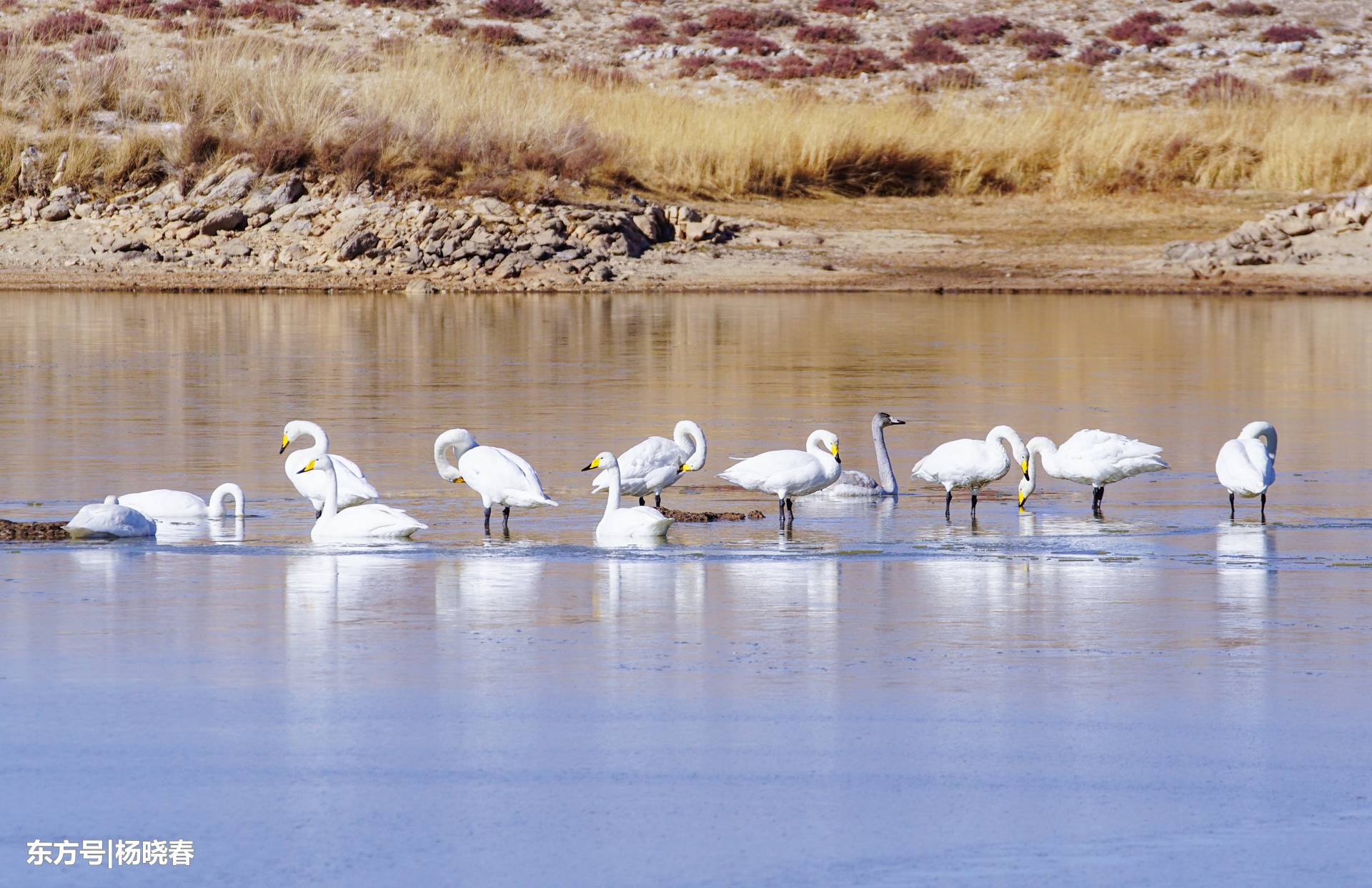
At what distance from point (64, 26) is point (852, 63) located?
1745cm

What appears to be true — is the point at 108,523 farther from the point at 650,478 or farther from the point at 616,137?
the point at 616,137

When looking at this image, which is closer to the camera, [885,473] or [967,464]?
[967,464]

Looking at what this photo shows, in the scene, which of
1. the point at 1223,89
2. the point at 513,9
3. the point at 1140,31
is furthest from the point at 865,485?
the point at 1140,31

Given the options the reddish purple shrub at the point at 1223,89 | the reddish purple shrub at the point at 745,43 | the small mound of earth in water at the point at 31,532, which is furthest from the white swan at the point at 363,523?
the reddish purple shrub at the point at 745,43

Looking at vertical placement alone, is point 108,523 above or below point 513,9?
below

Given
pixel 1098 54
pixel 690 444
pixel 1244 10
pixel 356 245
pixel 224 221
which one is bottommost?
pixel 690 444

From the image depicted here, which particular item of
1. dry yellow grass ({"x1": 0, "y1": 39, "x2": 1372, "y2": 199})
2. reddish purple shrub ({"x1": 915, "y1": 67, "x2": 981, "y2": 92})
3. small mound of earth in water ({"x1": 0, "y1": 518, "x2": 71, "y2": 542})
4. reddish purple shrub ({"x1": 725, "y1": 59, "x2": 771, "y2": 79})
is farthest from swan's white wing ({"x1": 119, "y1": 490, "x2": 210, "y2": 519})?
reddish purple shrub ({"x1": 725, "y1": 59, "x2": 771, "y2": 79})

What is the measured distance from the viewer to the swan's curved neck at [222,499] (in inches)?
397

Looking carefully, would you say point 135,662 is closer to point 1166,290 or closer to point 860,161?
point 1166,290

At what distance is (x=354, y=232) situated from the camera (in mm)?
29078

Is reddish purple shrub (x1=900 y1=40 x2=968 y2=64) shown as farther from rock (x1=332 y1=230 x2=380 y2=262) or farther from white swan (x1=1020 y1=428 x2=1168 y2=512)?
white swan (x1=1020 y1=428 x2=1168 y2=512)

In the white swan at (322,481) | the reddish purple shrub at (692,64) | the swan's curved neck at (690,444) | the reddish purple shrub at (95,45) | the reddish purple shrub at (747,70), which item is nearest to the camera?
the white swan at (322,481)

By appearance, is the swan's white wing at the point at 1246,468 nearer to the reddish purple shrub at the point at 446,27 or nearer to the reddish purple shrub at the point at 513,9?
the reddish purple shrub at the point at 446,27

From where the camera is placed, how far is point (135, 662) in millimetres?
6977
